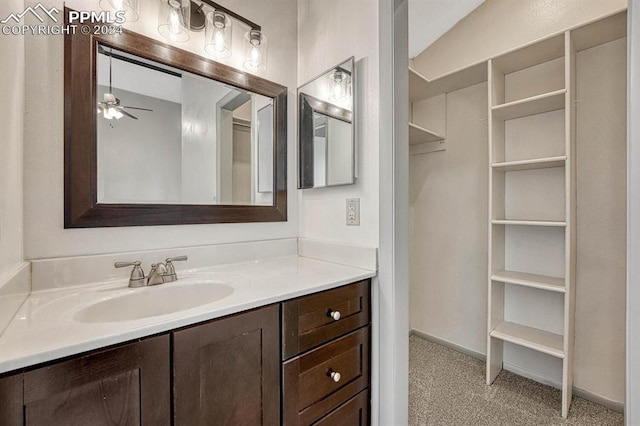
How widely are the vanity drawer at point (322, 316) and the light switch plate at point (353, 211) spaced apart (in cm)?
28

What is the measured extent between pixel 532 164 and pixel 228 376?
76.5 inches

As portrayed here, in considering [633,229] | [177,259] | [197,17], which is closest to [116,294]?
[177,259]

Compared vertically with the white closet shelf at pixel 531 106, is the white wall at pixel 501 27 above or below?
above

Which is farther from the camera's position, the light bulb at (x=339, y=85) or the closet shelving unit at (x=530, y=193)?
the closet shelving unit at (x=530, y=193)

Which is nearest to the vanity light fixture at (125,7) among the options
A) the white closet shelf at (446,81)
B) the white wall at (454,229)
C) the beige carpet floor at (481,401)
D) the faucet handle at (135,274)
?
the faucet handle at (135,274)

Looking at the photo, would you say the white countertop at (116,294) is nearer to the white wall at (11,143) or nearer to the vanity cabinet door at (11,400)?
the vanity cabinet door at (11,400)

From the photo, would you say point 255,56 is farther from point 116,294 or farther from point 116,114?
point 116,294

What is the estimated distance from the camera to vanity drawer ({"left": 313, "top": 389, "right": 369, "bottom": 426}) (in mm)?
1086

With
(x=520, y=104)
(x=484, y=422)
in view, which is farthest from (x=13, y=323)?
(x=520, y=104)

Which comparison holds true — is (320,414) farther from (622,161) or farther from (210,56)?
(622,161)

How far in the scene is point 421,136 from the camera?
2281 mm

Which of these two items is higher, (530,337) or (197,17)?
(197,17)

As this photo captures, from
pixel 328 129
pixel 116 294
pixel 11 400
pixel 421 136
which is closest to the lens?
pixel 11 400

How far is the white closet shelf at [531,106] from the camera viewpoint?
5.37 ft
